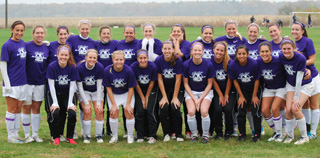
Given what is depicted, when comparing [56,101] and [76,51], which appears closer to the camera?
[56,101]

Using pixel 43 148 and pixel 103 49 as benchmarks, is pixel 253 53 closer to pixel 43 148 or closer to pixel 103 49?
pixel 103 49

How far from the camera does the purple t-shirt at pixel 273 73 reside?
671cm

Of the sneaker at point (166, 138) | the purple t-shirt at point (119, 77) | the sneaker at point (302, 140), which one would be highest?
the purple t-shirt at point (119, 77)

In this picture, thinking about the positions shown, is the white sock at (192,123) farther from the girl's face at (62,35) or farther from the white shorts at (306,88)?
the girl's face at (62,35)

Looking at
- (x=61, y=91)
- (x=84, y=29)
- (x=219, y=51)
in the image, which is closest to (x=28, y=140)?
(x=61, y=91)

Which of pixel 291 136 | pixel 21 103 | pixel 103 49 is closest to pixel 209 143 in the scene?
pixel 291 136

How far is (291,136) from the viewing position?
6.78m

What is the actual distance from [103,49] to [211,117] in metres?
2.24

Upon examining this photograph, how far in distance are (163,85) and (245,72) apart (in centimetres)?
138

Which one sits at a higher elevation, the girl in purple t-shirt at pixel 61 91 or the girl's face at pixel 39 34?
the girl's face at pixel 39 34

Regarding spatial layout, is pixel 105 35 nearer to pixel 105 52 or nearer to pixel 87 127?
pixel 105 52

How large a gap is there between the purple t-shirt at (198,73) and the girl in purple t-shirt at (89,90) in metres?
1.44

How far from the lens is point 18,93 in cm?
670

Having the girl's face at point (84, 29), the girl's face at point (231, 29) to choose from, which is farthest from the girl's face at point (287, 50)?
the girl's face at point (84, 29)
